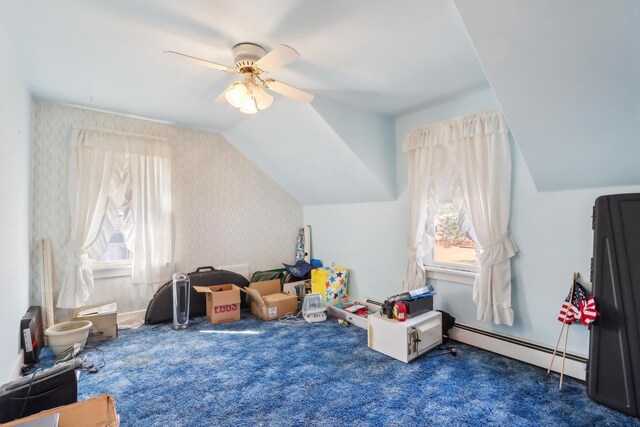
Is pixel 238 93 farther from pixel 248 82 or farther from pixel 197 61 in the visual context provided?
pixel 197 61

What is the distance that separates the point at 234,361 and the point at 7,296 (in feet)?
5.46

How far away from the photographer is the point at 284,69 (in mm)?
2445

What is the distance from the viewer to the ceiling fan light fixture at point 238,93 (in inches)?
81.8

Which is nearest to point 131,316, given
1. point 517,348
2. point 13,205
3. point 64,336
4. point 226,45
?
point 64,336

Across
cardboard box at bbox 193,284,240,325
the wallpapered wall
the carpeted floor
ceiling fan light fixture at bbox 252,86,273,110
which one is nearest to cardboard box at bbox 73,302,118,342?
the carpeted floor

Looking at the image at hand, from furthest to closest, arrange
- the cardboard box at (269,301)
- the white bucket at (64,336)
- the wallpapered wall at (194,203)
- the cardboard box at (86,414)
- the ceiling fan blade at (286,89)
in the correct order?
the cardboard box at (269,301)
the wallpapered wall at (194,203)
the white bucket at (64,336)
the ceiling fan blade at (286,89)
the cardboard box at (86,414)

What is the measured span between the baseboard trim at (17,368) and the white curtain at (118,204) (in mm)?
713

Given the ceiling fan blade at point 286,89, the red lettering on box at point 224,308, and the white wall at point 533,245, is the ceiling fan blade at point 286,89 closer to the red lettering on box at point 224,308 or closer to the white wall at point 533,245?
the white wall at point 533,245

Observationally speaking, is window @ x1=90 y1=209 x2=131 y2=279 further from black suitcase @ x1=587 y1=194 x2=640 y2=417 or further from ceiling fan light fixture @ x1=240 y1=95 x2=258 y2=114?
black suitcase @ x1=587 y1=194 x2=640 y2=417

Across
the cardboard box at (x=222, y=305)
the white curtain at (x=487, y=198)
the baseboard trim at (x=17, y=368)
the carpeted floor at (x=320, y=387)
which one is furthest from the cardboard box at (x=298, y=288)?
the baseboard trim at (x=17, y=368)

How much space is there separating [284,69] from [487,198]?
2.03 meters

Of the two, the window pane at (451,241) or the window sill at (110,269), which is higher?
the window pane at (451,241)

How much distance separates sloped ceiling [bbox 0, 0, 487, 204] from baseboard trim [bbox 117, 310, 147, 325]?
7.57 feet

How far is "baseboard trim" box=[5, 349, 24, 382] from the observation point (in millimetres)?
2171
